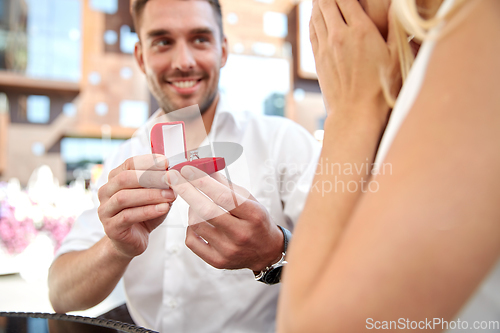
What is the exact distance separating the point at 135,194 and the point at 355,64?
1.20ft

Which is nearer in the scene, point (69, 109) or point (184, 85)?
point (184, 85)

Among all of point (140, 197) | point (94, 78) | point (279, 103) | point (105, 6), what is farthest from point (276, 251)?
point (105, 6)

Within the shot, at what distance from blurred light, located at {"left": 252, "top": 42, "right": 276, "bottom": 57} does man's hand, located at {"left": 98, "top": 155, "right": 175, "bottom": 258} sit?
4.91 metres

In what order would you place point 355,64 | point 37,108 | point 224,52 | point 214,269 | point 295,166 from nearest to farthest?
point 355,64, point 214,269, point 295,166, point 224,52, point 37,108

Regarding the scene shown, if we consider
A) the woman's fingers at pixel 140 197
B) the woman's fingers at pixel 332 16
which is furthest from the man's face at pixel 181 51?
the woman's fingers at pixel 332 16

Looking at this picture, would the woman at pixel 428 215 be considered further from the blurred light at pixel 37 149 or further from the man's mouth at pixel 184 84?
the blurred light at pixel 37 149

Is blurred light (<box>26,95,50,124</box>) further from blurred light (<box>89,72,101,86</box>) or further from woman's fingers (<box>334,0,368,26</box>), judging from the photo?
woman's fingers (<box>334,0,368,26</box>)

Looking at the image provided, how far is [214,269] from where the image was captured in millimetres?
894

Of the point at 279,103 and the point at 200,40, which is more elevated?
the point at 200,40

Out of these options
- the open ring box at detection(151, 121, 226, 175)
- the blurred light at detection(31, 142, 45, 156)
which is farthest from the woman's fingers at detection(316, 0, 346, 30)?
the blurred light at detection(31, 142, 45, 156)

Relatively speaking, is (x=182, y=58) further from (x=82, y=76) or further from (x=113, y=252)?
(x=82, y=76)

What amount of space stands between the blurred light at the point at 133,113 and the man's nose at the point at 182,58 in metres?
4.88

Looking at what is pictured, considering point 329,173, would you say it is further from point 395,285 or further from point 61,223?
point 61,223

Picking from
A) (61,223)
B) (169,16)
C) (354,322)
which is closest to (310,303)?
(354,322)
